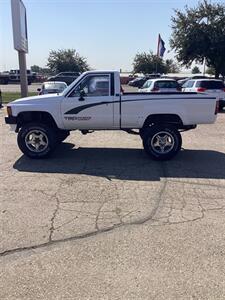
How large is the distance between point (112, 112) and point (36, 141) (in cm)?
186

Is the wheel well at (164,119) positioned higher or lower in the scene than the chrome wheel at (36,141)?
higher

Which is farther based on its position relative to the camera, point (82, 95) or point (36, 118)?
point (36, 118)

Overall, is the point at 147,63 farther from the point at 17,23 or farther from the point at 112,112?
the point at 112,112

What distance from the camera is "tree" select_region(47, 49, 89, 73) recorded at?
69.5 metres

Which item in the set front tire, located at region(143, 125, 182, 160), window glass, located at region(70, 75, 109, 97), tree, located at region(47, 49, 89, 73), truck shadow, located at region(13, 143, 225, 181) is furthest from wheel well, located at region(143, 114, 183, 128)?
tree, located at region(47, 49, 89, 73)

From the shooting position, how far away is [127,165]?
7867 millimetres

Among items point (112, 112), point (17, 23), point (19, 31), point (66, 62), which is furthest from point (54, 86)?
point (66, 62)

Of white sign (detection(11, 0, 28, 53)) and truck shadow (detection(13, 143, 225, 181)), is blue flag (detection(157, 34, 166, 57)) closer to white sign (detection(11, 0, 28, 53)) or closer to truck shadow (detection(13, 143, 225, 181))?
white sign (detection(11, 0, 28, 53))

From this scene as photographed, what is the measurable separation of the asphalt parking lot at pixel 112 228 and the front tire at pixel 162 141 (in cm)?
31

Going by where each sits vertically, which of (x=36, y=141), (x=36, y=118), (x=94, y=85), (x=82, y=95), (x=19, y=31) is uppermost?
(x=19, y=31)

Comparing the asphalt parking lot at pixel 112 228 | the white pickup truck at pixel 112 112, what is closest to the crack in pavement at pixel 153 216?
the asphalt parking lot at pixel 112 228

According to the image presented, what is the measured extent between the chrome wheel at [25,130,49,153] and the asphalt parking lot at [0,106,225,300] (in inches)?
13.2

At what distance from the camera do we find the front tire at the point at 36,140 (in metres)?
8.41

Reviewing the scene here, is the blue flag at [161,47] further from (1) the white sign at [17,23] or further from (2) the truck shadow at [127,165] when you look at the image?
(2) the truck shadow at [127,165]
